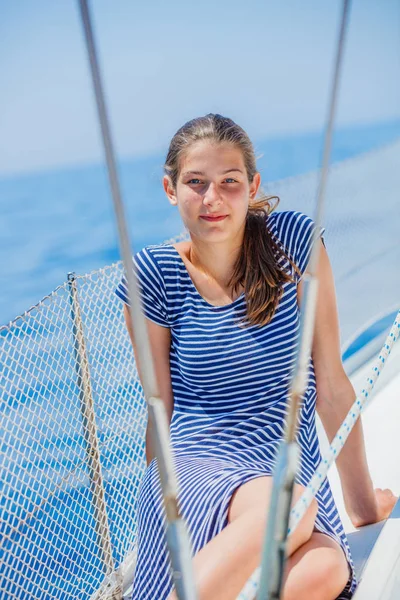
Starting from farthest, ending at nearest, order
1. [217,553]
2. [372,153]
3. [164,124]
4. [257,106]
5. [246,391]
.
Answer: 1. [257,106]
2. [164,124]
3. [372,153]
4. [246,391]
5. [217,553]

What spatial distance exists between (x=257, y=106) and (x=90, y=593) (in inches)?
521

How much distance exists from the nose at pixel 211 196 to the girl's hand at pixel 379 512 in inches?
25.1

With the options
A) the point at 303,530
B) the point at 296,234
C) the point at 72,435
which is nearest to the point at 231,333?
the point at 296,234

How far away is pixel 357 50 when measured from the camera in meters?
15.9

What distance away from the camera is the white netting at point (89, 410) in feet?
4.89

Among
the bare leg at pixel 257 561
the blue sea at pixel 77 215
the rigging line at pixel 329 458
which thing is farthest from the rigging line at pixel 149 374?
the blue sea at pixel 77 215

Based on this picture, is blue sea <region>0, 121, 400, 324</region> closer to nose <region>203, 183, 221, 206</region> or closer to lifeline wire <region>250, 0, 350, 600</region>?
nose <region>203, 183, 221, 206</region>

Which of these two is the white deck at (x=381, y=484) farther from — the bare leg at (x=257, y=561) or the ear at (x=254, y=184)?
the ear at (x=254, y=184)

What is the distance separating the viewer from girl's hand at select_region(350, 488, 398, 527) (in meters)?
1.40

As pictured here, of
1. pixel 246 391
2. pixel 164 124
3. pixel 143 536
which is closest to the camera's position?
pixel 143 536

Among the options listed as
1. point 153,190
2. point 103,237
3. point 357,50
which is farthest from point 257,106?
point 103,237

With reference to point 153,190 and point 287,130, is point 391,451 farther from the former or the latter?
point 287,130

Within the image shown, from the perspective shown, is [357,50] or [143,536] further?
[357,50]

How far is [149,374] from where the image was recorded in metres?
0.55
